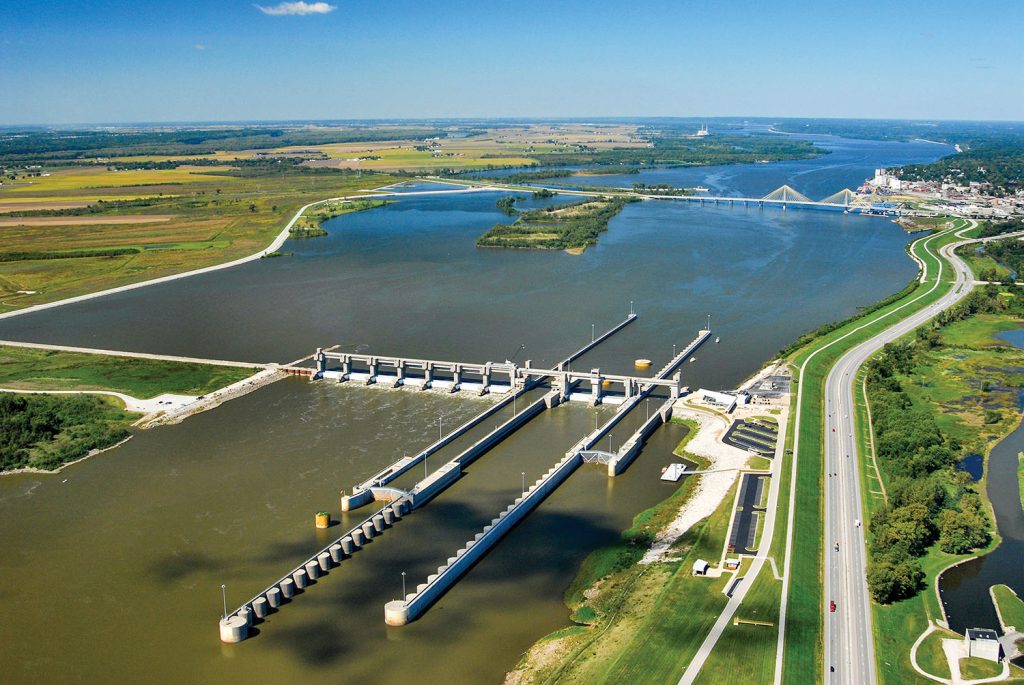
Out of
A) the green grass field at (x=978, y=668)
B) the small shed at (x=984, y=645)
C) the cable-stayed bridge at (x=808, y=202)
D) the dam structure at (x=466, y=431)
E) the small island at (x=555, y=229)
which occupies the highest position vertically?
the cable-stayed bridge at (x=808, y=202)

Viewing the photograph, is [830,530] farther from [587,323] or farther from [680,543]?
[587,323]

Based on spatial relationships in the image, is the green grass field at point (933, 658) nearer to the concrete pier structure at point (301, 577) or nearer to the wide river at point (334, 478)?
the wide river at point (334, 478)

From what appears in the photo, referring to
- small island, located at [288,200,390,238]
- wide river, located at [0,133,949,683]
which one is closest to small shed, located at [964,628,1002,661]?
wide river, located at [0,133,949,683]

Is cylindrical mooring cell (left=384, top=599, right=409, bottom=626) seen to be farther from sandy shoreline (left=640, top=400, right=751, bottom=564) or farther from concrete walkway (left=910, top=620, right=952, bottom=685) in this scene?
concrete walkway (left=910, top=620, right=952, bottom=685)

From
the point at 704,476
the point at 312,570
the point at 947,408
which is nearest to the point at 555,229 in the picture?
the point at 947,408

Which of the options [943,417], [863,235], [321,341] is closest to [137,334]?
[321,341]

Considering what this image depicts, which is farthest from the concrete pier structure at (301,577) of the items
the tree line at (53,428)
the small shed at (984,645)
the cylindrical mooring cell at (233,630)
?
the small shed at (984,645)

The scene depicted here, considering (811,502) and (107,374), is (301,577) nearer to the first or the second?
(811,502)
